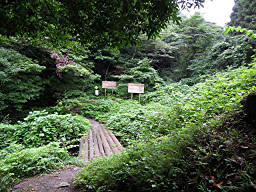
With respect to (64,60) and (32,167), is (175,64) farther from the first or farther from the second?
(32,167)

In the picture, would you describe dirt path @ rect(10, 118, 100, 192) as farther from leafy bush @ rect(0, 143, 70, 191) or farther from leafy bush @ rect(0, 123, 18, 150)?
leafy bush @ rect(0, 123, 18, 150)

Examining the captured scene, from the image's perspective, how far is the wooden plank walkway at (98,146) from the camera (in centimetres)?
385

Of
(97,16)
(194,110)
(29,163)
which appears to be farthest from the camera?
(194,110)

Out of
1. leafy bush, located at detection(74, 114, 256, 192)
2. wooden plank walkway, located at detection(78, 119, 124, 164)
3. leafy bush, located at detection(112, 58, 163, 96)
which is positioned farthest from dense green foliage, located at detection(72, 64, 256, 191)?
leafy bush, located at detection(112, 58, 163, 96)

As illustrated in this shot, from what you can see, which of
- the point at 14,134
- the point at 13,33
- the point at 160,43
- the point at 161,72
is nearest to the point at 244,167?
the point at 13,33

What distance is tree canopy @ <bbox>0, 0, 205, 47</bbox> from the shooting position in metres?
1.94

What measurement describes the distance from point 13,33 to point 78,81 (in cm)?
695

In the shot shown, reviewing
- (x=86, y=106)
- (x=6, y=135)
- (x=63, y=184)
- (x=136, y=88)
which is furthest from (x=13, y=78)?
(x=136, y=88)

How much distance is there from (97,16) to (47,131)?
427cm

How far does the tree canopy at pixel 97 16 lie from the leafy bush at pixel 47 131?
3416 millimetres

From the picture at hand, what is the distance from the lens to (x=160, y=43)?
13000mm

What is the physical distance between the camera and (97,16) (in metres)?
2.19

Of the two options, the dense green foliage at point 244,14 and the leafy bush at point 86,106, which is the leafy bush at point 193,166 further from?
the dense green foliage at point 244,14

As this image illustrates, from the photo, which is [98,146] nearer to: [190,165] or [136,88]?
[190,165]
